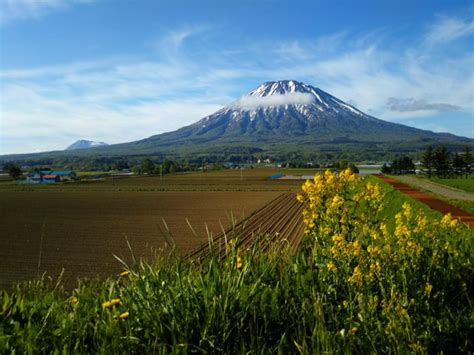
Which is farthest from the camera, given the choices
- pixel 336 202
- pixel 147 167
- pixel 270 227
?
pixel 147 167

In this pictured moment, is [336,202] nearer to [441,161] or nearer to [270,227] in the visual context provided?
[270,227]

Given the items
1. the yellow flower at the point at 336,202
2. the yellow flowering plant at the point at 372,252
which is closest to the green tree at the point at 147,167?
the yellow flowering plant at the point at 372,252

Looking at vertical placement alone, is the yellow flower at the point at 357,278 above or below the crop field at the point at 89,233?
above

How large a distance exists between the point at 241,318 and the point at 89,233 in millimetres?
21610

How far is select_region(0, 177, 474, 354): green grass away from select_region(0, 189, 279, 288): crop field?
343 cm

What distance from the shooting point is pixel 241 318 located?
10.4 feet

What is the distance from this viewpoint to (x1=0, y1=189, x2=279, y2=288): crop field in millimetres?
14834

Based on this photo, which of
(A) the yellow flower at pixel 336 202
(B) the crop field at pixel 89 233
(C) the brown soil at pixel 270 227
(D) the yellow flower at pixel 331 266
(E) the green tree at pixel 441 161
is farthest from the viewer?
(E) the green tree at pixel 441 161

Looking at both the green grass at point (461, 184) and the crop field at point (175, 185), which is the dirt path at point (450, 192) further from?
the crop field at point (175, 185)

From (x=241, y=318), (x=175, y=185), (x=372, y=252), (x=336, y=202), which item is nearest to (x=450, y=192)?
(x=336, y=202)

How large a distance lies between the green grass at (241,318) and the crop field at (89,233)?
343cm

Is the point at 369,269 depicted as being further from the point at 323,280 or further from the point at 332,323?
the point at 332,323

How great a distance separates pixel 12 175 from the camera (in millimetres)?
98812

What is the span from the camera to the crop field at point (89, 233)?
1483cm
